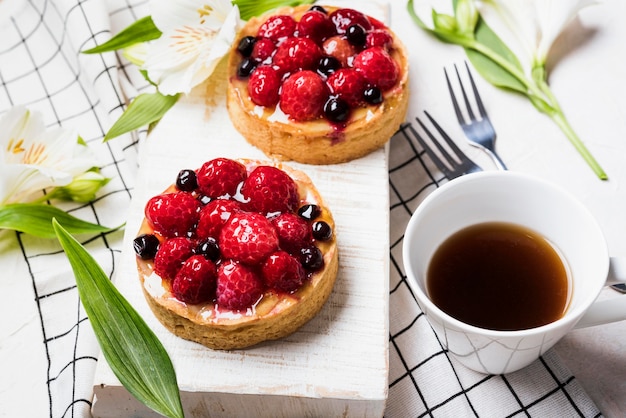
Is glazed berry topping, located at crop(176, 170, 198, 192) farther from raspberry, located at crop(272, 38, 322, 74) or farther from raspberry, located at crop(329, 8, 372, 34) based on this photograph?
raspberry, located at crop(329, 8, 372, 34)

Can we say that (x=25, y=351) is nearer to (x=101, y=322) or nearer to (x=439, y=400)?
(x=101, y=322)

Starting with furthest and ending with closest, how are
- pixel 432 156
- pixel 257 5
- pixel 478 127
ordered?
pixel 257 5 < pixel 478 127 < pixel 432 156

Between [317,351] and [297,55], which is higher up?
[297,55]

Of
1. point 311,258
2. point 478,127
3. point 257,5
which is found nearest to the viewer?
point 311,258

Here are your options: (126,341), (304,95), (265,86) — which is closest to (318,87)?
(304,95)

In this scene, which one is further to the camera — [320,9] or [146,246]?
[320,9]

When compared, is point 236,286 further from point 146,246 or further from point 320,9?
point 320,9
